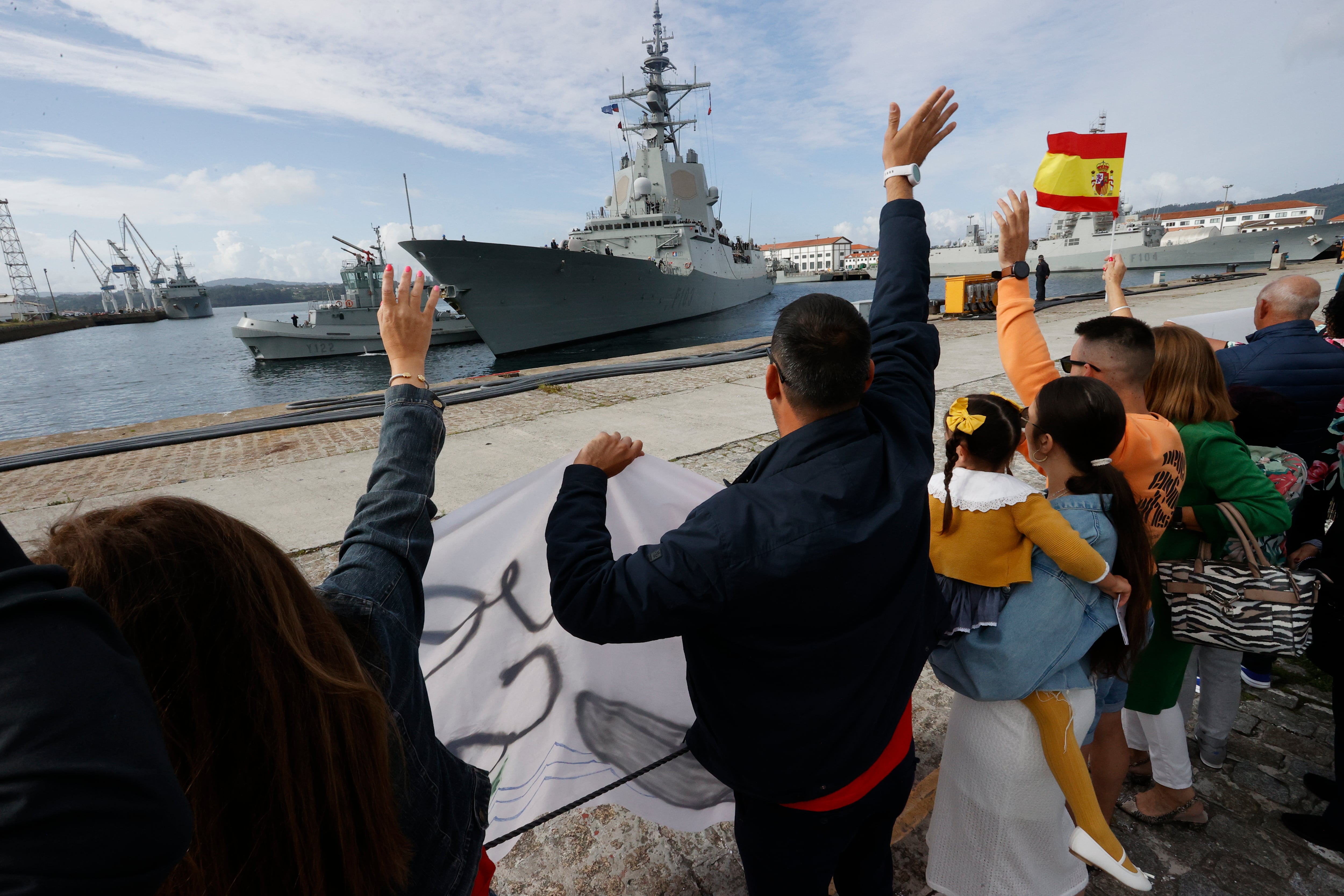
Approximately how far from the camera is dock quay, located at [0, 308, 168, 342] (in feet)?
229

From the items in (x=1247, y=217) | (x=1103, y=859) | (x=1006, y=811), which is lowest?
(x=1103, y=859)

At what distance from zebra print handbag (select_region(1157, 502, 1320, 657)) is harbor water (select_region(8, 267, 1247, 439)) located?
42.4 ft

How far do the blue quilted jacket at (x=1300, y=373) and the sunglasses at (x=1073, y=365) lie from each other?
1004 mm

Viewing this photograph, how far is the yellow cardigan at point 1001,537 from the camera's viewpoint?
1.65m

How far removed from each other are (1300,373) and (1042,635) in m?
2.24

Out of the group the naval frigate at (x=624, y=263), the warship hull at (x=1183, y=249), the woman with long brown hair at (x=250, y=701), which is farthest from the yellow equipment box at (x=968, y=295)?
the warship hull at (x=1183, y=249)

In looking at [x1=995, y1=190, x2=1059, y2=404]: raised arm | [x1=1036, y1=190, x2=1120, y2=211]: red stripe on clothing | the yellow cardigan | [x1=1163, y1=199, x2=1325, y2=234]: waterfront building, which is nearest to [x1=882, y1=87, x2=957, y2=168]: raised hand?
[x1=995, y1=190, x2=1059, y2=404]: raised arm

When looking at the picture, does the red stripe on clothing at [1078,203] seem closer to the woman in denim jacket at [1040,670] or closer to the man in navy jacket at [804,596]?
the woman in denim jacket at [1040,670]

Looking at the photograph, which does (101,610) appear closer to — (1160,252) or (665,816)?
(665,816)

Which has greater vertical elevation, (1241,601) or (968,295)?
(968,295)

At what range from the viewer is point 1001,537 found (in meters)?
1.70

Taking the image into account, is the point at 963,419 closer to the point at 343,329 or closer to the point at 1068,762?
the point at 1068,762

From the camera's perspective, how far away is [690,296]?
112 feet

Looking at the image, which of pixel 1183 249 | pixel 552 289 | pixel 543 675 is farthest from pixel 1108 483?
pixel 1183 249
